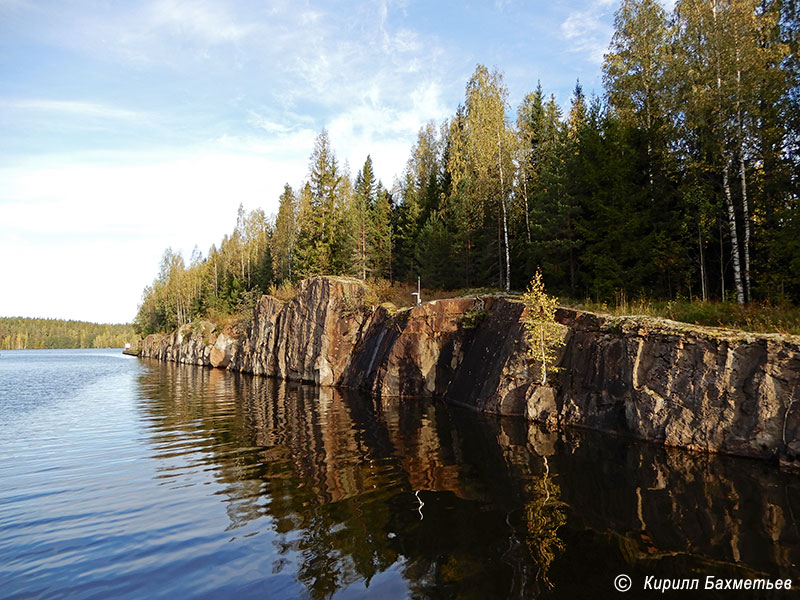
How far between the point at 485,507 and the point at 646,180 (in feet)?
80.0

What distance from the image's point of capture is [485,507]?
9.71m

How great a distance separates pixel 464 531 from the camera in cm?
849

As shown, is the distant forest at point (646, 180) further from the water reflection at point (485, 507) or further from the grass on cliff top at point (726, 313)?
the water reflection at point (485, 507)

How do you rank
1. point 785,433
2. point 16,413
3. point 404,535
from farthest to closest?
point 16,413 < point 785,433 < point 404,535

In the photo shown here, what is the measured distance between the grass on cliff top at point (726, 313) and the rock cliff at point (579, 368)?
1575 mm

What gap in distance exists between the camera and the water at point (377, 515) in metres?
6.90

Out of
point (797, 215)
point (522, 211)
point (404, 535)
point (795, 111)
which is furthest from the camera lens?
point (522, 211)

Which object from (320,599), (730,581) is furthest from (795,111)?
(320,599)

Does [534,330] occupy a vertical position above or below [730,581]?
above

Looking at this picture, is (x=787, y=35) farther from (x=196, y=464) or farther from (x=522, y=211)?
(x=196, y=464)

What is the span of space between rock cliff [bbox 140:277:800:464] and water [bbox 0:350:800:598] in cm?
128

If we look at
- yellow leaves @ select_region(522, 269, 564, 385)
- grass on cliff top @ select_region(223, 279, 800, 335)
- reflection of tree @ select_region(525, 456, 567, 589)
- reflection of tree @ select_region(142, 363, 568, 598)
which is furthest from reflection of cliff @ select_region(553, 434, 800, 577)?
yellow leaves @ select_region(522, 269, 564, 385)

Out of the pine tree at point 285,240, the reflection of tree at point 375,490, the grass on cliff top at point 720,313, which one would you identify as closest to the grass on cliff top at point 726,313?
the grass on cliff top at point 720,313

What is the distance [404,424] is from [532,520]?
37.8ft
